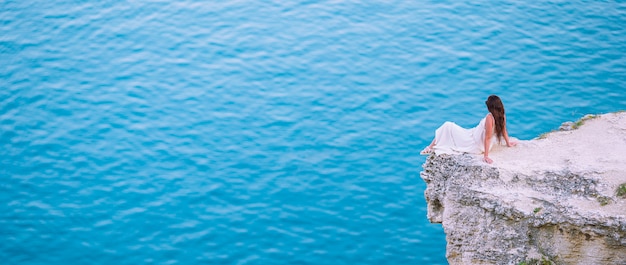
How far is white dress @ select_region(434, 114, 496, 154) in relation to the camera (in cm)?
1131

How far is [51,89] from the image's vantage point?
2203cm

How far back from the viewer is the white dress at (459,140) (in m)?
11.3

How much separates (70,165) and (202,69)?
17.6ft

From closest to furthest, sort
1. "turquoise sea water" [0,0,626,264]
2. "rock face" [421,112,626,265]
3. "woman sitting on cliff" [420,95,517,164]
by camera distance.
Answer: "rock face" [421,112,626,265]
"woman sitting on cliff" [420,95,517,164]
"turquoise sea water" [0,0,626,264]

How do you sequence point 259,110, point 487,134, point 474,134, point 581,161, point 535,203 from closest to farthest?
1. point 535,203
2. point 581,161
3. point 487,134
4. point 474,134
5. point 259,110

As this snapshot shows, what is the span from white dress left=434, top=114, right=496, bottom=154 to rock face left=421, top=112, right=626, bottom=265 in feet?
0.60

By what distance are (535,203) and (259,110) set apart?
11.7 metres

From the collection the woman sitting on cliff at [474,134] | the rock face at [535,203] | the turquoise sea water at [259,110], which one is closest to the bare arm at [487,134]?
the woman sitting on cliff at [474,134]

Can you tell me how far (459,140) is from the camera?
1140cm

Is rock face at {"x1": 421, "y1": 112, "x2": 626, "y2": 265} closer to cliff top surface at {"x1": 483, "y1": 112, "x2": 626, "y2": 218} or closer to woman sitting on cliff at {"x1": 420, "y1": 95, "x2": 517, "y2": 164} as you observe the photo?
cliff top surface at {"x1": 483, "y1": 112, "x2": 626, "y2": 218}

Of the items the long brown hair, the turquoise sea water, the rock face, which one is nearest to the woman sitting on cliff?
the long brown hair

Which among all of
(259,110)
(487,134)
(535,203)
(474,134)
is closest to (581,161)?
(535,203)

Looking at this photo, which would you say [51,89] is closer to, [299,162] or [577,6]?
[299,162]

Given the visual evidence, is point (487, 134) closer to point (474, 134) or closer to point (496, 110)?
point (474, 134)
